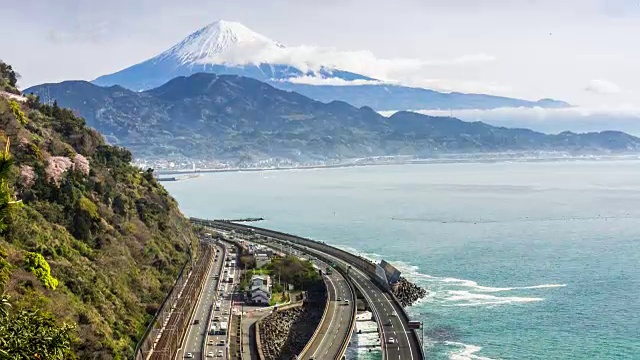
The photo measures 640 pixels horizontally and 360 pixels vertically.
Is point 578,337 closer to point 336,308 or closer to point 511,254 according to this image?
point 336,308

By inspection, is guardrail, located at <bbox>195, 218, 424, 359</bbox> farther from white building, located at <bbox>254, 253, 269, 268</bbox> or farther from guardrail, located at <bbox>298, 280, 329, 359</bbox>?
white building, located at <bbox>254, 253, 269, 268</bbox>

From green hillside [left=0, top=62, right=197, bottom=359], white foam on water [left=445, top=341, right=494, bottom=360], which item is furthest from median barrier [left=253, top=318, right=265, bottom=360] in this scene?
white foam on water [left=445, top=341, right=494, bottom=360]

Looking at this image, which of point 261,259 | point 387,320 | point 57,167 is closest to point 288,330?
point 387,320

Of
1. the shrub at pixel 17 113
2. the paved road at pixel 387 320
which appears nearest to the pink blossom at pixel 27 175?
the shrub at pixel 17 113

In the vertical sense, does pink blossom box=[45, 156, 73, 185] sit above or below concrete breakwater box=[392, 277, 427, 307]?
above

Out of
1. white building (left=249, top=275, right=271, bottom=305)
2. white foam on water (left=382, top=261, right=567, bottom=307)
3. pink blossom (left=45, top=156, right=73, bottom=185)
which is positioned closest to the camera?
pink blossom (left=45, top=156, right=73, bottom=185)

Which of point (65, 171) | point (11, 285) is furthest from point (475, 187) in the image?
point (11, 285)
